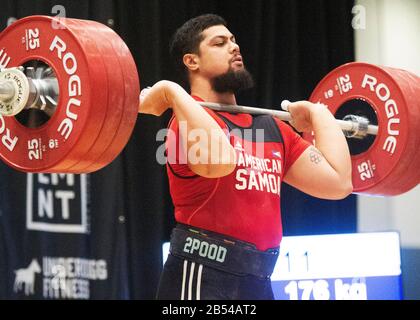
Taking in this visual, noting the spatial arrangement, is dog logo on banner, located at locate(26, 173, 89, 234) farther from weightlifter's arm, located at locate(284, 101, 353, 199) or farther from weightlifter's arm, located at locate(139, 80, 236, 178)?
weightlifter's arm, located at locate(139, 80, 236, 178)

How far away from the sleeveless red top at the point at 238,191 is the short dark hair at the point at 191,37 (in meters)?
0.29

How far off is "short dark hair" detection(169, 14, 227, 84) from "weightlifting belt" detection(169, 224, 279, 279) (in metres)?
0.68

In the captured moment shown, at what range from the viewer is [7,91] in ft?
7.87

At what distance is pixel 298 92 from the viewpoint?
4848 mm

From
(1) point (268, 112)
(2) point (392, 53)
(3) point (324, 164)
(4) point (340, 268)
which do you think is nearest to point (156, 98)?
(1) point (268, 112)

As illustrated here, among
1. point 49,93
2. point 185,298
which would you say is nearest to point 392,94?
point 185,298

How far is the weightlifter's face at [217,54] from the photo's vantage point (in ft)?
9.35

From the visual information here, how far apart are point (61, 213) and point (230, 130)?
6.58ft

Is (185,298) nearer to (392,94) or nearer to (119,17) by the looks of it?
(392,94)

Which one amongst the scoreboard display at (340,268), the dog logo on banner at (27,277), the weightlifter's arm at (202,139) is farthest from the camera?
the dog logo on banner at (27,277)

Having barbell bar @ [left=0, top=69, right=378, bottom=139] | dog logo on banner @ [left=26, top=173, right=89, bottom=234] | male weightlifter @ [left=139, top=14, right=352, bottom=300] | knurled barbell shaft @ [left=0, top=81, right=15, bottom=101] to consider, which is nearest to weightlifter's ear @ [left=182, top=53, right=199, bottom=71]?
male weightlifter @ [left=139, top=14, right=352, bottom=300]

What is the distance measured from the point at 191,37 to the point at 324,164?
67 centimetres

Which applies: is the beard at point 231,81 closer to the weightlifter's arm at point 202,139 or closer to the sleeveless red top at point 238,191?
the sleeveless red top at point 238,191

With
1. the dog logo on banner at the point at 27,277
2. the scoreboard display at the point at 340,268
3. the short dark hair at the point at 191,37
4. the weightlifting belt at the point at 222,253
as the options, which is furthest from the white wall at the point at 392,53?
the weightlifting belt at the point at 222,253
